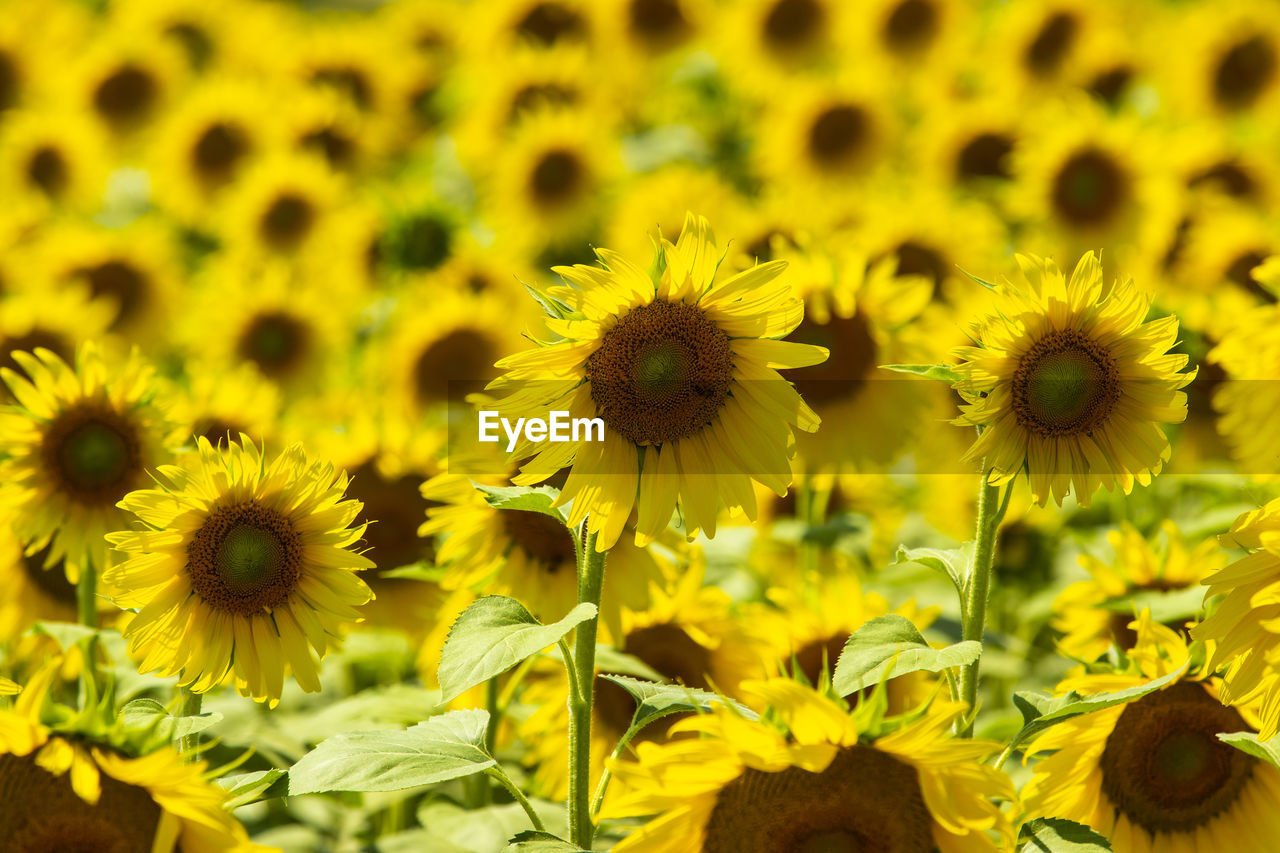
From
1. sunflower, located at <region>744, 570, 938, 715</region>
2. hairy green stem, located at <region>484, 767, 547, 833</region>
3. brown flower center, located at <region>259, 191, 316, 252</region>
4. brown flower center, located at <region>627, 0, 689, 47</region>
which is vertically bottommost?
hairy green stem, located at <region>484, 767, 547, 833</region>

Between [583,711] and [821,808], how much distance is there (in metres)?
0.40

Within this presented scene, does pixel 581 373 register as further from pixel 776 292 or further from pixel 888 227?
pixel 888 227

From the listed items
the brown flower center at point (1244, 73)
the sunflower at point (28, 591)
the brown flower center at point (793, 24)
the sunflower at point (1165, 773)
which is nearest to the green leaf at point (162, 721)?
the sunflower at point (1165, 773)

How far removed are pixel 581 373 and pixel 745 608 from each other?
1.02m

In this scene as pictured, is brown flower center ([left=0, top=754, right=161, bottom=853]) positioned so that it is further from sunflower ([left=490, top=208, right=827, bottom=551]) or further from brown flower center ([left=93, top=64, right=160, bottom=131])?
brown flower center ([left=93, top=64, right=160, bottom=131])

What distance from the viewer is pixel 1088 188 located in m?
4.80

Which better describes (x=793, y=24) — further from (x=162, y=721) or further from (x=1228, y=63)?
(x=162, y=721)

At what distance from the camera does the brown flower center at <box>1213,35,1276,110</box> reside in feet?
17.9

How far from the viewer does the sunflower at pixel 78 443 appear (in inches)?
99.4

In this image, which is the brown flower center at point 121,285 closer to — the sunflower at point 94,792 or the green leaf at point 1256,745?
the sunflower at point 94,792

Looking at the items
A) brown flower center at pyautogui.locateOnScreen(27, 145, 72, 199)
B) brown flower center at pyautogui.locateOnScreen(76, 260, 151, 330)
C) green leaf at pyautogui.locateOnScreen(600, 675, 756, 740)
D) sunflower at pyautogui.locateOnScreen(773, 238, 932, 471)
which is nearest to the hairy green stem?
green leaf at pyautogui.locateOnScreen(600, 675, 756, 740)

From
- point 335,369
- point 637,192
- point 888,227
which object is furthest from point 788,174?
point 335,369

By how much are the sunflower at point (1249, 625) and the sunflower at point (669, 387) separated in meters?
0.59

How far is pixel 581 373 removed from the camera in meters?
1.90
